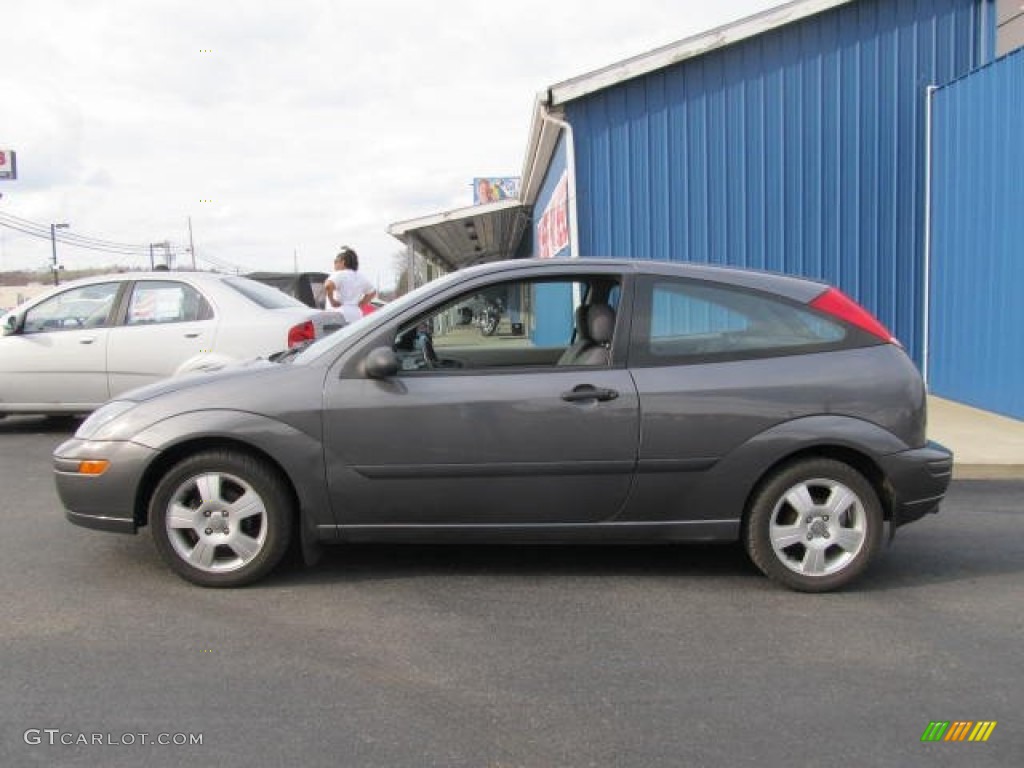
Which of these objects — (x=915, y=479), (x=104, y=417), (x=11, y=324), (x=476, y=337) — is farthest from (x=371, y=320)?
(x=11, y=324)

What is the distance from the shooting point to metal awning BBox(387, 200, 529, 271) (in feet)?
63.5

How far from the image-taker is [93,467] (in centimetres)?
416

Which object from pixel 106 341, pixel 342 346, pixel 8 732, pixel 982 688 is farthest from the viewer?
pixel 106 341

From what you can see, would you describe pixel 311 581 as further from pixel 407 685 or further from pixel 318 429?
pixel 407 685

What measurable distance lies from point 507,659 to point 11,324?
22.9ft

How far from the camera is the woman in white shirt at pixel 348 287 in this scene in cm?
957

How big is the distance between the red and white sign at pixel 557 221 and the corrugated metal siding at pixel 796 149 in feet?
2.35

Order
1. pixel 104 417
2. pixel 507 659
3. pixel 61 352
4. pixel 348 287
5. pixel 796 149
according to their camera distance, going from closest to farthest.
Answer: pixel 507 659
pixel 104 417
pixel 61 352
pixel 348 287
pixel 796 149

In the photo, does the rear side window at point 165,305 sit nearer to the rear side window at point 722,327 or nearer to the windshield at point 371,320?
the windshield at point 371,320

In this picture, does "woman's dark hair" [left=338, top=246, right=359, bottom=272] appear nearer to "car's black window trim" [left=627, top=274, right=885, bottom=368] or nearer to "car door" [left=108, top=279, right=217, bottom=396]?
"car door" [left=108, top=279, right=217, bottom=396]

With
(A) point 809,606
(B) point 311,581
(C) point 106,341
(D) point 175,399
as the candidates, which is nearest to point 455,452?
(B) point 311,581

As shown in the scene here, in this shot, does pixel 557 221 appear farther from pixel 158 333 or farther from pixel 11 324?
pixel 11 324

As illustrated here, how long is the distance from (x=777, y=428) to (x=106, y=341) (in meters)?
6.54

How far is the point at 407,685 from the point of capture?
3289 millimetres
